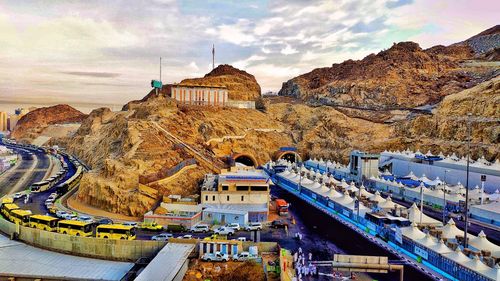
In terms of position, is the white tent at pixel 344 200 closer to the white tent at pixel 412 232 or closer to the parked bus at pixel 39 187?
the white tent at pixel 412 232

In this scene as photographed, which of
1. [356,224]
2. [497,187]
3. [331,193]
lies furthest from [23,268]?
[497,187]

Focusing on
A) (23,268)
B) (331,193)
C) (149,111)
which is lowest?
(23,268)

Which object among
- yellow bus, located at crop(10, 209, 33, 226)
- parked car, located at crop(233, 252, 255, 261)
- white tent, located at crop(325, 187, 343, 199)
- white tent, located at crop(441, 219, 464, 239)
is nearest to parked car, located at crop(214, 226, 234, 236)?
parked car, located at crop(233, 252, 255, 261)

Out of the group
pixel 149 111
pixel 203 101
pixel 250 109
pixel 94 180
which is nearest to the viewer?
pixel 94 180

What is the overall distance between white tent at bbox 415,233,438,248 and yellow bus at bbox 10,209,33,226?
106ft

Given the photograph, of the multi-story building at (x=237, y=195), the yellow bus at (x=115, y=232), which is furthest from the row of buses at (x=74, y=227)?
the multi-story building at (x=237, y=195)

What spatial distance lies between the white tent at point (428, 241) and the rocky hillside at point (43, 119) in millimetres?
142599

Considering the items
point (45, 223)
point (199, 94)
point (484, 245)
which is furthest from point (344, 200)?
point (199, 94)

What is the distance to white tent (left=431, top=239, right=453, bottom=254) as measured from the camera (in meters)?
27.8

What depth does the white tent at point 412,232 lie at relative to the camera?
100 feet

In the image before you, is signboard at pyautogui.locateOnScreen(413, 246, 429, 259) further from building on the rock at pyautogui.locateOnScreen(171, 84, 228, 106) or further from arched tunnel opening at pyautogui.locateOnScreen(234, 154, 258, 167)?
building on the rock at pyautogui.locateOnScreen(171, 84, 228, 106)

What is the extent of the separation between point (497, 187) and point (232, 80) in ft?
211

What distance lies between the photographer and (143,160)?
49.3 metres

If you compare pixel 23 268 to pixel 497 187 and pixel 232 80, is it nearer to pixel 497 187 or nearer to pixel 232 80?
pixel 497 187
